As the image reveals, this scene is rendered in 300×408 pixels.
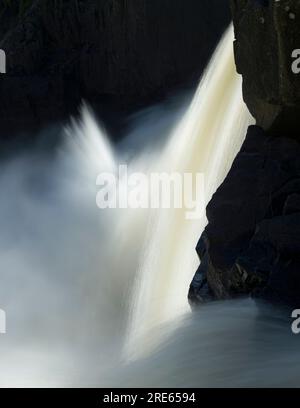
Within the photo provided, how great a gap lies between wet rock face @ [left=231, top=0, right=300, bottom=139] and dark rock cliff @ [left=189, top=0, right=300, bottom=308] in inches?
0.6

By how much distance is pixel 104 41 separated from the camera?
2511 centimetres

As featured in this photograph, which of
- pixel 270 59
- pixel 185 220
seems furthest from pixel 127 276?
pixel 270 59

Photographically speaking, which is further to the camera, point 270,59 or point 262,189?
point 270,59

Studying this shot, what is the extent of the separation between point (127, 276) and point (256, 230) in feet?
18.9

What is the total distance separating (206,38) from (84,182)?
6742 millimetres

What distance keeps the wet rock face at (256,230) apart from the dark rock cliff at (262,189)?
1 cm

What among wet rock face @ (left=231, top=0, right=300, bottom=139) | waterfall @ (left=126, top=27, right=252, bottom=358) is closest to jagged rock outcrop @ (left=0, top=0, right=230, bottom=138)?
waterfall @ (left=126, top=27, right=252, bottom=358)

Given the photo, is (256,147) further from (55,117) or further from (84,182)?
→ (55,117)

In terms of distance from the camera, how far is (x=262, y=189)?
10953 mm
